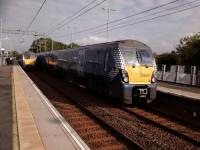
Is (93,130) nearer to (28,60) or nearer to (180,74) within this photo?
(180,74)

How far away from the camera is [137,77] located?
15.1 metres

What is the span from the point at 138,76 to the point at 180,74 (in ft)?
67.7

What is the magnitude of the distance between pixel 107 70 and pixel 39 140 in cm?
766

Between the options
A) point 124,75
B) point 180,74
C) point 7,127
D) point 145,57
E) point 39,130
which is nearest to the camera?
point 39,130

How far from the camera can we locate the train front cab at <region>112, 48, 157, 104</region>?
48.5 feet

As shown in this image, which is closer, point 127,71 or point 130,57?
point 127,71

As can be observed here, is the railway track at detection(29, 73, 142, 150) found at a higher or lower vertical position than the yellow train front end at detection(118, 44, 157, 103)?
lower

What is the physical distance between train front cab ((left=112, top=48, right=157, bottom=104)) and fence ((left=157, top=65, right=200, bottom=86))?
1761cm

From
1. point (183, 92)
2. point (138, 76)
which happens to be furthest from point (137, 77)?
point (183, 92)

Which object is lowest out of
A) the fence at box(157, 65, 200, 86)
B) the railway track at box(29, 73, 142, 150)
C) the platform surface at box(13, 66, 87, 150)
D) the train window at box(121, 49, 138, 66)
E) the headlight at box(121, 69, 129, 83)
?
the railway track at box(29, 73, 142, 150)

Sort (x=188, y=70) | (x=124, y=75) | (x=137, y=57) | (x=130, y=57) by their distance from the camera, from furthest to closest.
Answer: (x=188, y=70)
(x=137, y=57)
(x=130, y=57)
(x=124, y=75)

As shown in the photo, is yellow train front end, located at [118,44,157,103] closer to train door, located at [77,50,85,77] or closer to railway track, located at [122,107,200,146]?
railway track, located at [122,107,200,146]

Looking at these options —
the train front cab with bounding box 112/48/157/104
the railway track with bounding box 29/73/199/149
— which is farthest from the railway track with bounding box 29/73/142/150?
the train front cab with bounding box 112/48/157/104

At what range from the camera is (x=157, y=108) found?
15.7 metres
